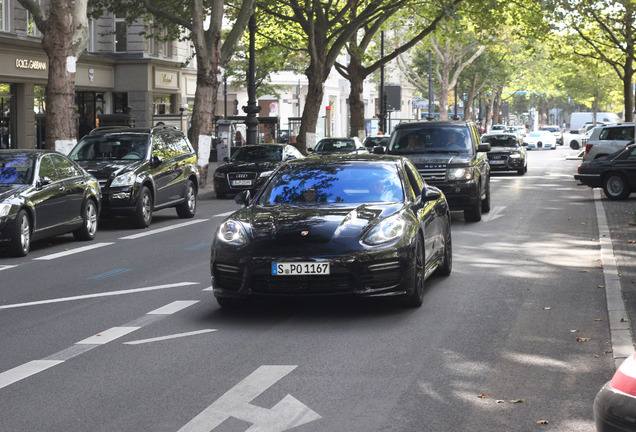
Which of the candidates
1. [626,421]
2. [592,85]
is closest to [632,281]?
[626,421]

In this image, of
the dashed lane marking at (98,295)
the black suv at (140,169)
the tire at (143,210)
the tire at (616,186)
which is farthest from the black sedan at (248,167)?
the dashed lane marking at (98,295)

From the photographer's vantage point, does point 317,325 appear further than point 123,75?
No

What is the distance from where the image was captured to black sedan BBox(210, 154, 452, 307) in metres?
9.55

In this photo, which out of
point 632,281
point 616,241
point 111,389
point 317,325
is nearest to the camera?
point 111,389

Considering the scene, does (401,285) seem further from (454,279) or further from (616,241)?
(616,241)

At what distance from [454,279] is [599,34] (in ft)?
161

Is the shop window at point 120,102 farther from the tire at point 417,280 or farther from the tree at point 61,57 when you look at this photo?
the tire at point 417,280

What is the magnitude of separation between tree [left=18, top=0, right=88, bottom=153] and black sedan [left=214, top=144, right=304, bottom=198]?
531 centimetres

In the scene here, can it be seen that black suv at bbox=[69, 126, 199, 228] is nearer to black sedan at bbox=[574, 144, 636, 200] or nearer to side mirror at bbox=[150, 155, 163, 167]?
side mirror at bbox=[150, 155, 163, 167]

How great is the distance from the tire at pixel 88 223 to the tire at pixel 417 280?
885 cm

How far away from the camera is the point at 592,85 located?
112812 mm

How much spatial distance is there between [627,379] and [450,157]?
16.9 m

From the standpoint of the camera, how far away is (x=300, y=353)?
8.17 metres

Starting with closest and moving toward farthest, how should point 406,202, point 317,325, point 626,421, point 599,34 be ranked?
point 626,421, point 317,325, point 406,202, point 599,34
